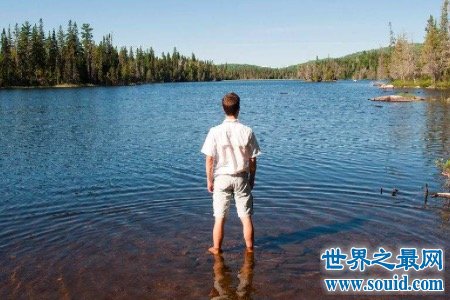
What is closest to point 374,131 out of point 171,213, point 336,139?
point 336,139

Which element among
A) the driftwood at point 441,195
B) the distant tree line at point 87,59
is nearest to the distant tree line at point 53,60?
the distant tree line at point 87,59

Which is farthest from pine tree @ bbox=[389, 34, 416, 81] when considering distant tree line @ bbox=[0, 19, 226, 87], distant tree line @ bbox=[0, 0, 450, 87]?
distant tree line @ bbox=[0, 19, 226, 87]

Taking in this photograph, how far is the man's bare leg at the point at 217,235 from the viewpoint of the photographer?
8496mm

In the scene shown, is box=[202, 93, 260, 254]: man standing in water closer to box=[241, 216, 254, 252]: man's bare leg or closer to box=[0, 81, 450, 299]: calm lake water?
box=[241, 216, 254, 252]: man's bare leg

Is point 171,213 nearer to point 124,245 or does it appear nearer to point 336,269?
point 124,245

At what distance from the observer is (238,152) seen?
8086 millimetres

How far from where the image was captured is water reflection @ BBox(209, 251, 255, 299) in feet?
23.4

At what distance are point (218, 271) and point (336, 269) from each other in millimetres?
2167

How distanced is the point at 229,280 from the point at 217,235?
121 cm

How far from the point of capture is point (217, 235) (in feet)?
28.5

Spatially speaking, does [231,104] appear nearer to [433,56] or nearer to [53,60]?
[433,56]

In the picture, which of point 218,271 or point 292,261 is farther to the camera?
point 292,261

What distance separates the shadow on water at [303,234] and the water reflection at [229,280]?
82 cm

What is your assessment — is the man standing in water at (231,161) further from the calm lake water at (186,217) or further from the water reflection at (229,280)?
the calm lake water at (186,217)
